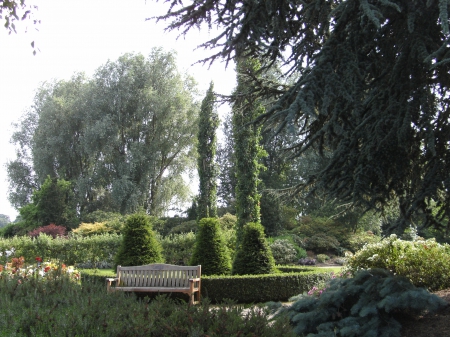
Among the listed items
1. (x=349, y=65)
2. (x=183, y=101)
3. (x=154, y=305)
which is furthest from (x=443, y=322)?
(x=183, y=101)

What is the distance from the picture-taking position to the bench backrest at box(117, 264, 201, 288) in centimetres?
857

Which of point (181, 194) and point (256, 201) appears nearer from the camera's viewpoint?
point (256, 201)

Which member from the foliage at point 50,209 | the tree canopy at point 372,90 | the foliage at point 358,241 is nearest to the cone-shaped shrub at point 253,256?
the tree canopy at point 372,90

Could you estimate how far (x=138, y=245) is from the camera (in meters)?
10.1

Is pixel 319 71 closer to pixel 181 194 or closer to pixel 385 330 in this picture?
pixel 385 330

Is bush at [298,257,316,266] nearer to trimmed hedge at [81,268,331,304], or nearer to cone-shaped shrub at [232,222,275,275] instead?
cone-shaped shrub at [232,222,275,275]

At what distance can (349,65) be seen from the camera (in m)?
4.21

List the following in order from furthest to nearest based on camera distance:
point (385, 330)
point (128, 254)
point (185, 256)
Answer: point (185, 256)
point (128, 254)
point (385, 330)

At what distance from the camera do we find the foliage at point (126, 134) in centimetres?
2614

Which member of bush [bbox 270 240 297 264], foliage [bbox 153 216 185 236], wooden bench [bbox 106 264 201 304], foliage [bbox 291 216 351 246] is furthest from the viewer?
foliage [bbox 153 216 185 236]

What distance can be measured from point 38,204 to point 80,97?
25.7 feet

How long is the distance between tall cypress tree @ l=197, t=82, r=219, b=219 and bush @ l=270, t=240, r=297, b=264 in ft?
9.24

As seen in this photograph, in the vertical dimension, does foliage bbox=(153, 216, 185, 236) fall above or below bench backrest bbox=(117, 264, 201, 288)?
above

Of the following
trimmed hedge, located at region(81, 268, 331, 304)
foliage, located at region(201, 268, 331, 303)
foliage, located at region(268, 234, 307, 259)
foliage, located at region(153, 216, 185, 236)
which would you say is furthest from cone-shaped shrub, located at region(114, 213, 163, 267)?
foliage, located at region(153, 216, 185, 236)
